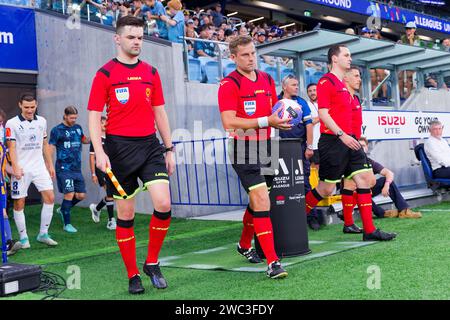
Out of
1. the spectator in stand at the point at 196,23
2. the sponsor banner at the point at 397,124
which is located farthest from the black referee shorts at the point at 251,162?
the spectator in stand at the point at 196,23

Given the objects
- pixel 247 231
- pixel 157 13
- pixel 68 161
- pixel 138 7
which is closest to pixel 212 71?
pixel 157 13

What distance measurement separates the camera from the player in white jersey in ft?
24.5

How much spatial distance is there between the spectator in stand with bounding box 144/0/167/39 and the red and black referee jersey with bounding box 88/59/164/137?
588cm

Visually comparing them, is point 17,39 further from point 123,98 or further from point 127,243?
point 127,243

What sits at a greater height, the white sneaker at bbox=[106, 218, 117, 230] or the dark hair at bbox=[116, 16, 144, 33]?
the dark hair at bbox=[116, 16, 144, 33]

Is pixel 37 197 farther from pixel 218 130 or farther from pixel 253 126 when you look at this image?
pixel 253 126

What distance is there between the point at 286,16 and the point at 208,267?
75.4ft

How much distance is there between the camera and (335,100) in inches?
249

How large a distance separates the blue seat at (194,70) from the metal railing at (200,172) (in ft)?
4.04

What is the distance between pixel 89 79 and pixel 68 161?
2.94m

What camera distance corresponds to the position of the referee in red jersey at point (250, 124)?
4.82 m

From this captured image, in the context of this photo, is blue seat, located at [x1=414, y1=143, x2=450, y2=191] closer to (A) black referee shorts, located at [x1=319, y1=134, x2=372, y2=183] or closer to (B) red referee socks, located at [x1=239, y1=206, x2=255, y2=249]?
(A) black referee shorts, located at [x1=319, y1=134, x2=372, y2=183]

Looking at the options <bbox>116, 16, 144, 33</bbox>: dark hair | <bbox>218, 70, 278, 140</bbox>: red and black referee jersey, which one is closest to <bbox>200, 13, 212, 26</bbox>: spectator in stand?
<bbox>218, 70, 278, 140</bbox>: red and black referee jersey
